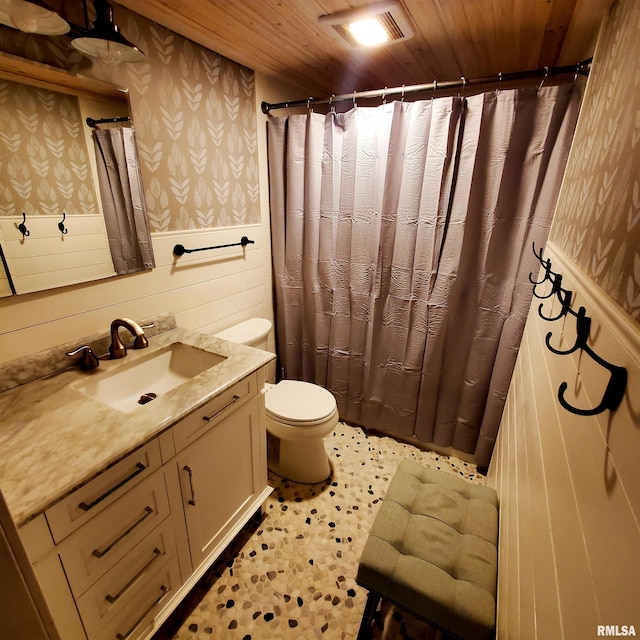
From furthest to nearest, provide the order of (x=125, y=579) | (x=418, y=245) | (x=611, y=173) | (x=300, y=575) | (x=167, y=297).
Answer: (x=418, y=245) < (x=167, y=297) < (x=300, y=575) < (x=125, y=579) < (x=611, y=173)

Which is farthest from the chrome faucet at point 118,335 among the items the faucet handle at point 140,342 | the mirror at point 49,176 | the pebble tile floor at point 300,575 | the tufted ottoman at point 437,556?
the tufted ottoman at point 437,556

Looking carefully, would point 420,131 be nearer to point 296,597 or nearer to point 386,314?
point 386,314

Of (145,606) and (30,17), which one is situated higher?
(30,17)

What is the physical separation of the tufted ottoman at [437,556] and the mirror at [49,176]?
148 centimetres

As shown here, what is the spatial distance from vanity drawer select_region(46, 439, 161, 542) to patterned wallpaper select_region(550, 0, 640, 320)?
118 cm

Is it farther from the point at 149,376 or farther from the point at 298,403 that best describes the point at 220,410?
the point at 298,403

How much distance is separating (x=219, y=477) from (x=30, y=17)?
5.30 ft

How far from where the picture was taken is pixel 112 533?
3.15ft

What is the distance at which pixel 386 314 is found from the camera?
2031 mm

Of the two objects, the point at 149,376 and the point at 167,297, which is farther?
the point at 167,297

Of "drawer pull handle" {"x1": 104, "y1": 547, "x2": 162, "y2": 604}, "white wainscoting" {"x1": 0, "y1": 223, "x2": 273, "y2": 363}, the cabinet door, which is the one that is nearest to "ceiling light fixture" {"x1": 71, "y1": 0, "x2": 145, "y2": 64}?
"white wainscoting" {"x1": 0, "y1": 223, "x2": 273, "y2": 363}

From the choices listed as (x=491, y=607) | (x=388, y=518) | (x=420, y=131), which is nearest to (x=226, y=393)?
(x=388, y=518)

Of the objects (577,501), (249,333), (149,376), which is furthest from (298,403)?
(577,501)

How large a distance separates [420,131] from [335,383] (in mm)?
1588
